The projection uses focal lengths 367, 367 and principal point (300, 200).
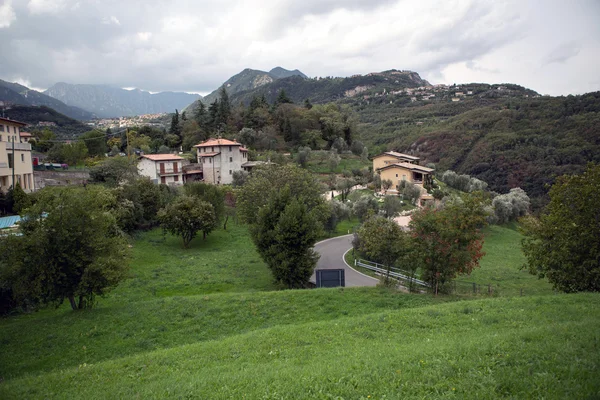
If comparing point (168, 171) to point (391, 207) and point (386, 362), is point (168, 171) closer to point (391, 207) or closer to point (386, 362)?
point (391, 207)

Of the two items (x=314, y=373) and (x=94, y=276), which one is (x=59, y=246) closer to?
(x=94, y=276)

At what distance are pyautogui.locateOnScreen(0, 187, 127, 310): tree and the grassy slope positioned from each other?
18.3 feet

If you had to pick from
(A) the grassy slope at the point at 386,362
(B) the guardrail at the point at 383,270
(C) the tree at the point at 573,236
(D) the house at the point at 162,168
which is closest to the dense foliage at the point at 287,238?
(B) the guardrail at the point at 383,270

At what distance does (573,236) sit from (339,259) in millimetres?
14681

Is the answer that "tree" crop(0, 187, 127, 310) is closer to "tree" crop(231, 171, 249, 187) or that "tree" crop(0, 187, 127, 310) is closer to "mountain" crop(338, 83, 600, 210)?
"tree" crop(231, 171, 249, 187)

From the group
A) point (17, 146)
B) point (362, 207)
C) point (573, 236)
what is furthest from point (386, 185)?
point (17, 146)

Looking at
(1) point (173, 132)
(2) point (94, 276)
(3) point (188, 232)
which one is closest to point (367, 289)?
(2) point (94, 276)

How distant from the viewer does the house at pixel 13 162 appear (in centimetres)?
3278

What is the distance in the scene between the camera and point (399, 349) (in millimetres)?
8984

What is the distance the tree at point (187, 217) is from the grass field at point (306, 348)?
10185 mm

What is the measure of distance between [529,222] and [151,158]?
4417cm

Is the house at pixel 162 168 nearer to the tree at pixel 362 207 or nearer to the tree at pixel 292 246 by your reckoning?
the tree at pixel 362 207

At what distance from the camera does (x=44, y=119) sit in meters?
101

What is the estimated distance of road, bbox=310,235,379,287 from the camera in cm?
2183
